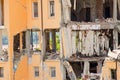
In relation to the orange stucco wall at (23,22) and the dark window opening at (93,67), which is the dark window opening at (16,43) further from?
the dark window opening at (93,67)

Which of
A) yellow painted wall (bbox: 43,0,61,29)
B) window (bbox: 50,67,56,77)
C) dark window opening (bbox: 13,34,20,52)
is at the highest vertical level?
yellow painted wall (bbox: 43,0,61,29)

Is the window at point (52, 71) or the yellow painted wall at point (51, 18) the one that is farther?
the window at point (52, 71)

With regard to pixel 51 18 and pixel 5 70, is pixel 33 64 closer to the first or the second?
pixel 5 70

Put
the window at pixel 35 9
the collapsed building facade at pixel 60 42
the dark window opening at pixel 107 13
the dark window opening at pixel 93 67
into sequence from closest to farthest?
1. the collapsed building facade at pixel 60 42
2. the dark window opening at pixel 93 67
3. the window at pixel 35 9
4. the dark window opening at pixel 107 13

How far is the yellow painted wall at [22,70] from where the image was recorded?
54.1m

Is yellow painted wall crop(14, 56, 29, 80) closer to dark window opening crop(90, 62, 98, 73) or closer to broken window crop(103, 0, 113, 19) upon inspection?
dark window opening crop(90, 62, 98, 73)

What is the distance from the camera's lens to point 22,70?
54906 millimetres

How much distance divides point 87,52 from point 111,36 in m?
2.89

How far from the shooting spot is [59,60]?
5456cm

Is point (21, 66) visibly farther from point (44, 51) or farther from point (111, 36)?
point (111, 36)

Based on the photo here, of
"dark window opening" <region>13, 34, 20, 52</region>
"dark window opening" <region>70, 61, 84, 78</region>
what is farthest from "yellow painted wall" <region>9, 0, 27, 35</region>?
"dark window opening" <region>70, 61, 84, 78</region>

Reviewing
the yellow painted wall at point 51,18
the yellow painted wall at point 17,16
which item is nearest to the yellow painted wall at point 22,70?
the yellow painted wall at point 17,16

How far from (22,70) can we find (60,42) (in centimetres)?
465

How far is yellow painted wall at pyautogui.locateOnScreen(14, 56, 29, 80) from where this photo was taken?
54125mm
